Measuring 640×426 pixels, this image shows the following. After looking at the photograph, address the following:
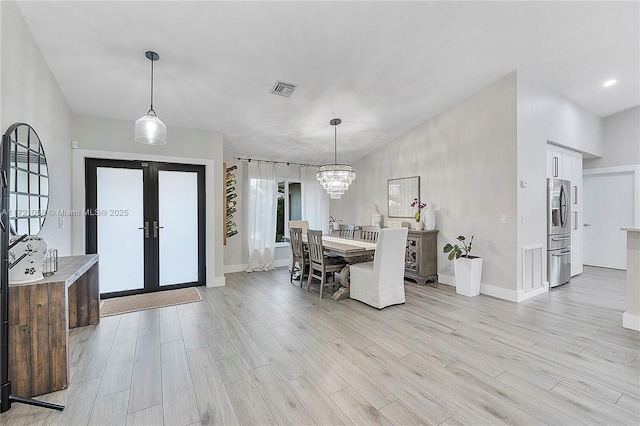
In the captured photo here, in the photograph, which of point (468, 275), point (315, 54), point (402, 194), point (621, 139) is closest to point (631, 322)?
point (468, 275)

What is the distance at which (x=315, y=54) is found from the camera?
3010 millimetres

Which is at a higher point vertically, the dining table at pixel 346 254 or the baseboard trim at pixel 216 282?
the dining table at pixel 346 254

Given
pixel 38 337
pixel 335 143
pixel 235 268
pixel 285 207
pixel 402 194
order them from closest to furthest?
pixel 38 337
pixel 402 194
pixel 335 143
pixel 235 268
pixel 285 207

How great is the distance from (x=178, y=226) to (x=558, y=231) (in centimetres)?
589

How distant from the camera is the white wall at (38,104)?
6.56 ft

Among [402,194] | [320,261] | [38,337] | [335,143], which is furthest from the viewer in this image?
[335,143]

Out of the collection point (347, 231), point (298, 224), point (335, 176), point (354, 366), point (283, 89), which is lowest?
point (354, 366)

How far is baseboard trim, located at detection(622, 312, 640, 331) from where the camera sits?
2936 mm

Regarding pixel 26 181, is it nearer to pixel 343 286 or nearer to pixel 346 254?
pixel 346 254

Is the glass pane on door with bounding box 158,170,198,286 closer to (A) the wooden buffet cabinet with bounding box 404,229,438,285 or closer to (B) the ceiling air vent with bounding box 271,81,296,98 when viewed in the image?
(B) the ceiling air vent with bounding box 271,81,296,98

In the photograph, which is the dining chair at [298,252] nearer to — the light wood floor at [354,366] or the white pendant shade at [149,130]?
the light wood floor at [354,366]

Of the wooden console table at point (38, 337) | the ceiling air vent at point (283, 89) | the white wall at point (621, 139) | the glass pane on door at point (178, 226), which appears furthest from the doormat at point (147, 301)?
the white wall at point (621, 139)

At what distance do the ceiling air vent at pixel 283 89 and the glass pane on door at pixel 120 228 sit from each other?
235 cm

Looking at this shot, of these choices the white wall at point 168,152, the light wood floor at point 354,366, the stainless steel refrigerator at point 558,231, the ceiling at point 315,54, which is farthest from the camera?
the stainless steel refrigerator at point 558,231
